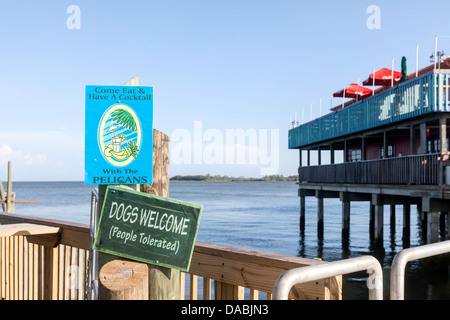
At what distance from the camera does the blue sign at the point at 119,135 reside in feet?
7.53

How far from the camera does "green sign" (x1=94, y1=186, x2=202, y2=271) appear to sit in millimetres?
2270

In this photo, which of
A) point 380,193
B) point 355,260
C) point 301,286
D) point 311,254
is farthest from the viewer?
point 311,254

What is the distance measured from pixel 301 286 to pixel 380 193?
18460mm

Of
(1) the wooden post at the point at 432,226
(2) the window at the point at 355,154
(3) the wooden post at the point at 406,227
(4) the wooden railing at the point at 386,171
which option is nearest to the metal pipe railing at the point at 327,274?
(1) the wooden post at the point at 432,226

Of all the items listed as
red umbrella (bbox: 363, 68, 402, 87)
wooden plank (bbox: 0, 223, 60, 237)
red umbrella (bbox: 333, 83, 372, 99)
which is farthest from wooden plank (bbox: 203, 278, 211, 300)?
red umbrella (bbox: 333, 83, 372, 99)

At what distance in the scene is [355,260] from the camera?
2188mm

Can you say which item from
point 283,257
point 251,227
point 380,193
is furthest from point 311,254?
point 283,257

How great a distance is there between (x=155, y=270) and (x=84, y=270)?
1382 mm

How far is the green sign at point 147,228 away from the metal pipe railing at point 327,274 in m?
0.57

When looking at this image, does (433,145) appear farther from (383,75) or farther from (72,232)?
(72,232)

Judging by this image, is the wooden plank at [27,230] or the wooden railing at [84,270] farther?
the wooden plank at [27,230]

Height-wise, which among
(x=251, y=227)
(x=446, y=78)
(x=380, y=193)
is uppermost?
(x=446, y=78)

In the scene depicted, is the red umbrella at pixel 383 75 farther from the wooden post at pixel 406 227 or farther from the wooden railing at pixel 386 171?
the wooden post at pixel 406 227
